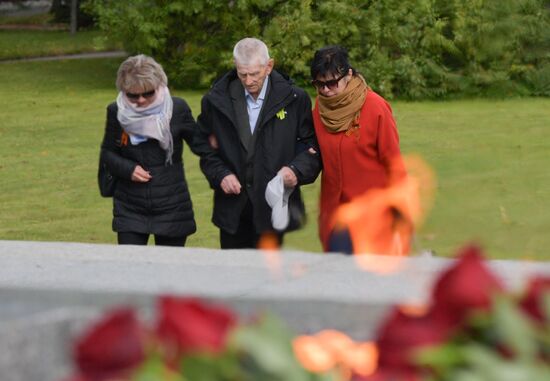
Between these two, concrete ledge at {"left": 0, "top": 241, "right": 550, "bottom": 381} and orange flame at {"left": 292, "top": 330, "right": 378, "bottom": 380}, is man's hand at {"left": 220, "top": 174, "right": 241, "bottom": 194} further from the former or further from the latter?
orange flame at {"left": 292, "top": 330, "right": 378, "bottom": 380}

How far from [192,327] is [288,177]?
16.2ft

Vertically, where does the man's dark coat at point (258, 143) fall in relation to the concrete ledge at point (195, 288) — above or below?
below

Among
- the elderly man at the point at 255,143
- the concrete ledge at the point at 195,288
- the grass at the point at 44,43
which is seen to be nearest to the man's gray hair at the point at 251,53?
the elderly man at the point at 255,143

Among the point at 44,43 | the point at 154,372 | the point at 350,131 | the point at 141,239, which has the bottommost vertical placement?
the point at 44,43

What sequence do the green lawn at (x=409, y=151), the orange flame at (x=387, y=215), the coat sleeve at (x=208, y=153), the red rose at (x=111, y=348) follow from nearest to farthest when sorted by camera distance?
1. the red rose at (x=111, y=348)
2. the orange flame at (x=387, y=215)
3. the coat sleeve at (x=208, y=153)
4. the green lawn at (x=409, y=151)

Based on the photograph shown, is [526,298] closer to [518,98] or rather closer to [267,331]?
[267,331]

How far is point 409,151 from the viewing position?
15.1 m

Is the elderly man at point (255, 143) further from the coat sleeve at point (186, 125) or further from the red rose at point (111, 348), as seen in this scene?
the red rose at point (111, 348)

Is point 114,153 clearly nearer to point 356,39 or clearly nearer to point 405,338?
point 405,338

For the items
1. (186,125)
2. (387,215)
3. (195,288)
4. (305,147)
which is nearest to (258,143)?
(305,147)

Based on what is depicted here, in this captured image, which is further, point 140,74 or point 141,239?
point 141,239

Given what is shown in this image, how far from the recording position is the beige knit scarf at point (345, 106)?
6395mm

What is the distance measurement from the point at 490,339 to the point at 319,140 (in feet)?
16.4

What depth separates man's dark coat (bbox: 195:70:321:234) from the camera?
663 cm
